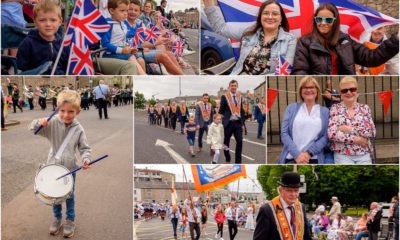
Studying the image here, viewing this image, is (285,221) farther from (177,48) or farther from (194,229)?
(177,48)

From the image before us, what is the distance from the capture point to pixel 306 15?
5051 millimetres

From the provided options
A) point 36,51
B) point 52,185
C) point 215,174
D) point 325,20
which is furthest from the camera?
point 215,174

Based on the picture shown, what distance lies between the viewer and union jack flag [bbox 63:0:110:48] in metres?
4.92

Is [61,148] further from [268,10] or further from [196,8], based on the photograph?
[268,10]

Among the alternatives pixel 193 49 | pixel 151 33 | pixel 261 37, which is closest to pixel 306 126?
pixel 261 37

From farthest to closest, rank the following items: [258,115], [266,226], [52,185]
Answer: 1. [258,115]
2. [52,185]
3. [266,226]

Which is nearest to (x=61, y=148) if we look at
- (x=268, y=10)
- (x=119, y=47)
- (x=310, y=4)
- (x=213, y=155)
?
(x=119, y=47)

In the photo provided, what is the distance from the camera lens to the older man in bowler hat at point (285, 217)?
3895mm

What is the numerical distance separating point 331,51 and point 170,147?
195 centimetres

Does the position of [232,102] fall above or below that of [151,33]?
below

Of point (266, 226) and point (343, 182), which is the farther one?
point (343, 182)

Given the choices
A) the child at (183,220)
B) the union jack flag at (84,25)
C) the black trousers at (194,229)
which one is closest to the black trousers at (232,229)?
the black trousers at (194,229)

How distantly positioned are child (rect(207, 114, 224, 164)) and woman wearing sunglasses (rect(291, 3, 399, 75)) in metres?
0.94

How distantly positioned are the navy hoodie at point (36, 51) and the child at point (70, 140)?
0.43 m
